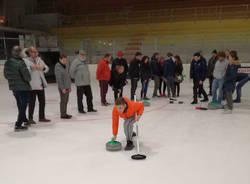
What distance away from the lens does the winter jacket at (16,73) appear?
14.8ft

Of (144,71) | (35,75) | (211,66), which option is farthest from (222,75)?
(35,75)

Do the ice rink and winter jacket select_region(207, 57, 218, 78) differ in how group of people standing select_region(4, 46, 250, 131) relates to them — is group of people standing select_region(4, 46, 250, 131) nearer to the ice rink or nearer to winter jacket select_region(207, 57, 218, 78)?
winter jacket select_region(207, 57, 218, 78)

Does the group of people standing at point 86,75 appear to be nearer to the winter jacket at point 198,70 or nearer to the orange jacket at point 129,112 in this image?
the winter jacket at point 198,70

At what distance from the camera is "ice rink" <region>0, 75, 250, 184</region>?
292 cm

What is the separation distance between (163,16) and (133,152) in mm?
14968

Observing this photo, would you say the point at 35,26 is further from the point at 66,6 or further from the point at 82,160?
the point at 82,160

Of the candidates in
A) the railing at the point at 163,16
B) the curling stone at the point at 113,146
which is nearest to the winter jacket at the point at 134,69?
the curling stone at the point at 113,146

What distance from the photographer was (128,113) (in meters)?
3.60

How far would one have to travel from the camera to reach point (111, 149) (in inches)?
145

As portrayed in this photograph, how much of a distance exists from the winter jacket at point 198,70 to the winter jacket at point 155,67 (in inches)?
57.1

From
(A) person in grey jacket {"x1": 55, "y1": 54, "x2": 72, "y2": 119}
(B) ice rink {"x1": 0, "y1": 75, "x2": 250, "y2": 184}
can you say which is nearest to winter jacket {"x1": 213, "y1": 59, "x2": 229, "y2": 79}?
(B) ice rink {"x1": 0, "y1": 75, "x2": 250, "y2": 184}

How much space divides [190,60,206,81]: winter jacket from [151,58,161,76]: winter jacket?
145 cm

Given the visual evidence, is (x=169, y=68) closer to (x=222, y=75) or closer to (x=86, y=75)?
(x=222, y=75)

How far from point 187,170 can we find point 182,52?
11122 mm
